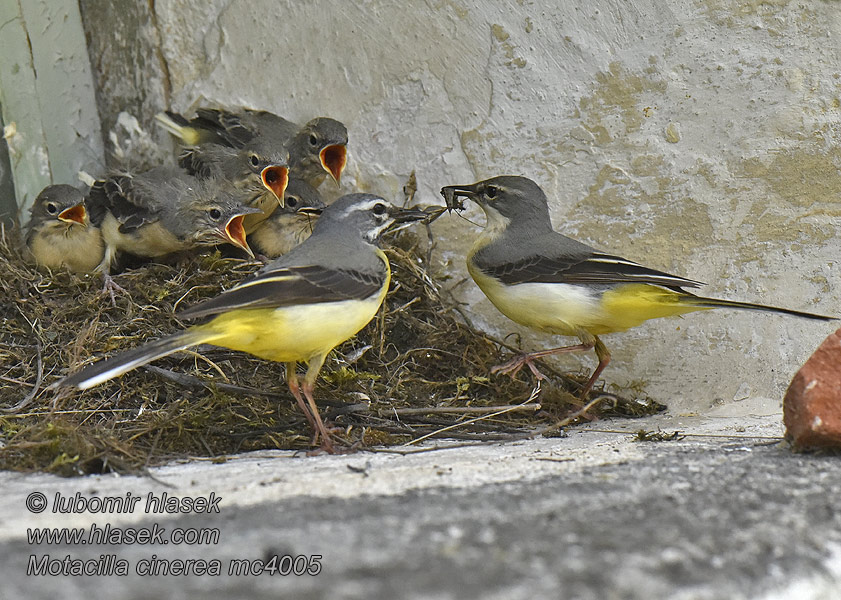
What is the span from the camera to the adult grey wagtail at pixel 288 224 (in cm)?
659

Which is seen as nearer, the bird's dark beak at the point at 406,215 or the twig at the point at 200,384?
the twig at the point at 200,384

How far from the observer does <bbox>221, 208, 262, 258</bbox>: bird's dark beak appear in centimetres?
621

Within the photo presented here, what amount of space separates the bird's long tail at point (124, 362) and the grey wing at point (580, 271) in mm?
2223

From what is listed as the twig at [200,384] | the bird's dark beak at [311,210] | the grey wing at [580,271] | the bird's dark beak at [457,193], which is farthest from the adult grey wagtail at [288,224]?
the twig at [200,384]

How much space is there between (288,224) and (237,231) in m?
0.46

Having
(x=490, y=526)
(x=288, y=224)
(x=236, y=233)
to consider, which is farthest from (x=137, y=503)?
(x=288, y=224)

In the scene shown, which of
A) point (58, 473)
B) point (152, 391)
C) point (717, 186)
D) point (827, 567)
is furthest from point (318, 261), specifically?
point (827, 567)

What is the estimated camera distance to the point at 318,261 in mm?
4789

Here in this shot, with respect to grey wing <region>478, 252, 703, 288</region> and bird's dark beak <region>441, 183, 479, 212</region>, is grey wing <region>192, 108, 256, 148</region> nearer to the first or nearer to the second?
bird's dark beak <region>441, 183, 479, 212</region>

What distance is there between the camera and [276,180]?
21.2ft

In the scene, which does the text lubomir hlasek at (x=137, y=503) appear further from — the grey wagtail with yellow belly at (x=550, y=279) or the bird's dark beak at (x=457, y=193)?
the bird's dark beak at (x=457, y=193)

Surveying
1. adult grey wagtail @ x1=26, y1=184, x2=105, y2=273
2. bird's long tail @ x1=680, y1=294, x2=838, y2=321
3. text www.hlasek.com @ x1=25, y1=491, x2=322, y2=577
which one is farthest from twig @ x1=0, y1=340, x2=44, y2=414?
bird's long tail @ x1=680, y1=294, x2=838, y2=321

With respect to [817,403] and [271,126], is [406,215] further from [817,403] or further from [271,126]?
[817,403]

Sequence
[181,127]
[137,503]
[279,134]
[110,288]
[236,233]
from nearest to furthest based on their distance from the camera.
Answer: [137,503], [110,288], [236,233], [279,134], [181,127]
